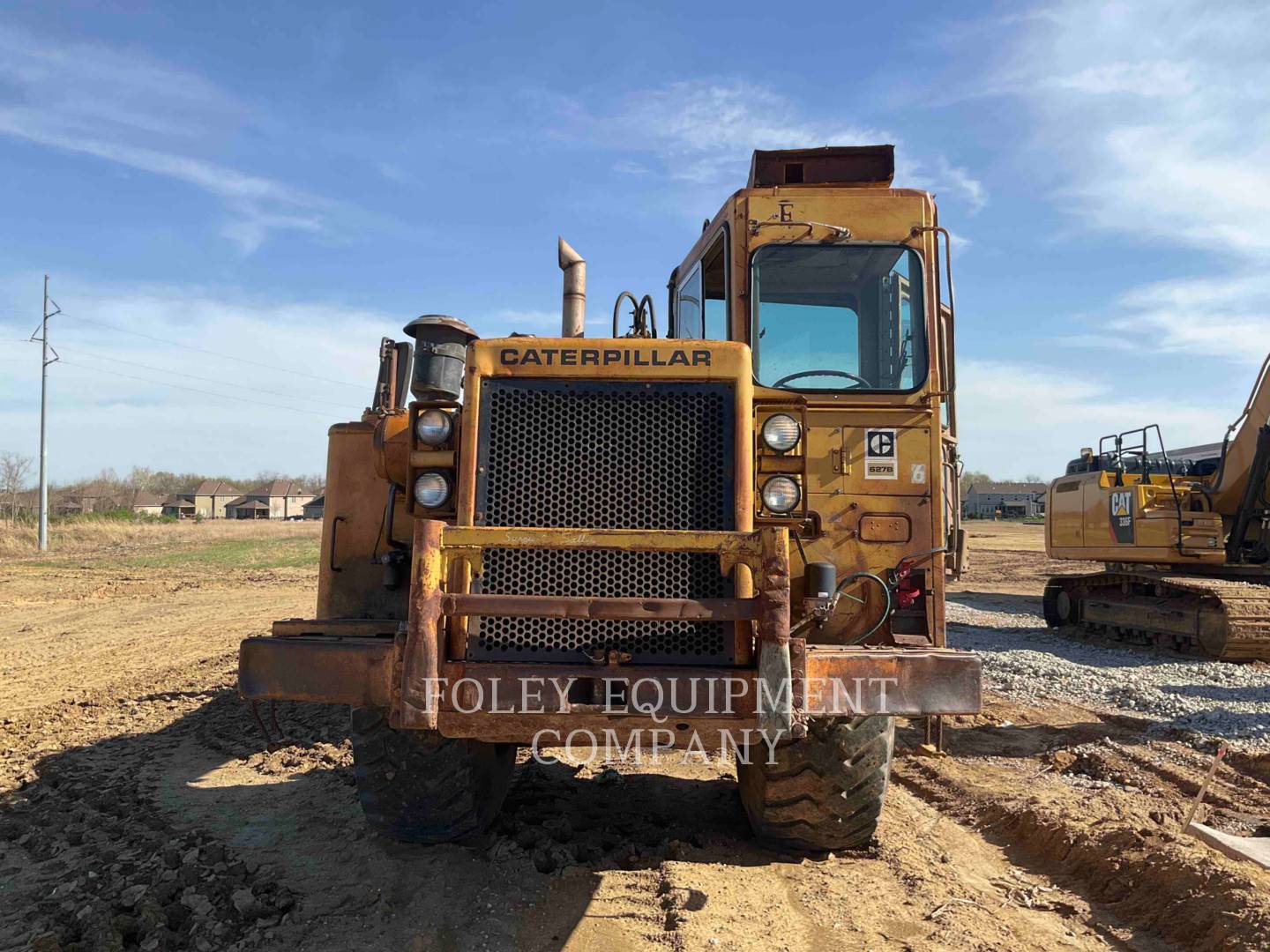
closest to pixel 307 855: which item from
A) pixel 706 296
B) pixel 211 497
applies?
pixel 706 296

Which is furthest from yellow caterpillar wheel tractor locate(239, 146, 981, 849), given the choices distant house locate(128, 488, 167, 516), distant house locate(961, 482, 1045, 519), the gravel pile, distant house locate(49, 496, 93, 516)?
distant house locate(128, 488, 167, 516)

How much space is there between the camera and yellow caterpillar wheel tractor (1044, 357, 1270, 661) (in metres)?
11.0

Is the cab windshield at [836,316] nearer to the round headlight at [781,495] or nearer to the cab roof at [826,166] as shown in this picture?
the cab roof at [826,166]

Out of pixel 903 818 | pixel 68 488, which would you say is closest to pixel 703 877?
pixel 903 818

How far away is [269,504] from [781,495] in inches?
4065

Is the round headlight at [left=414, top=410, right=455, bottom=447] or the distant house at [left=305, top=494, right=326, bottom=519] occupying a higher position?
the distant house at [left=305, top=494, right=326, bottom=519]

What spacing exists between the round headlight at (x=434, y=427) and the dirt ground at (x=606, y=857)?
191 centimetres

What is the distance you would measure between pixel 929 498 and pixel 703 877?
82.0 inches

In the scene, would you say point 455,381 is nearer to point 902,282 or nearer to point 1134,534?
point 902,282

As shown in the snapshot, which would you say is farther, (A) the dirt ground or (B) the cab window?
(B) the cab window

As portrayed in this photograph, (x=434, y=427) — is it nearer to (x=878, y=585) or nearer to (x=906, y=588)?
(x=878, y=585)

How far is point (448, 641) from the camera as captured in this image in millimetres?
3508

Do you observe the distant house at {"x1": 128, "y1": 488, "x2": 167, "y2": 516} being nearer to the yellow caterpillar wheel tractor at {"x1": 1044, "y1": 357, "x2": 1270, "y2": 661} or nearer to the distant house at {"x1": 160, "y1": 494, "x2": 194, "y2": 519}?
the distant house at {"x1": 160, "y1": 494, "x2": 194, "y2": 519}

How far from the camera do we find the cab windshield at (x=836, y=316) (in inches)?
191
